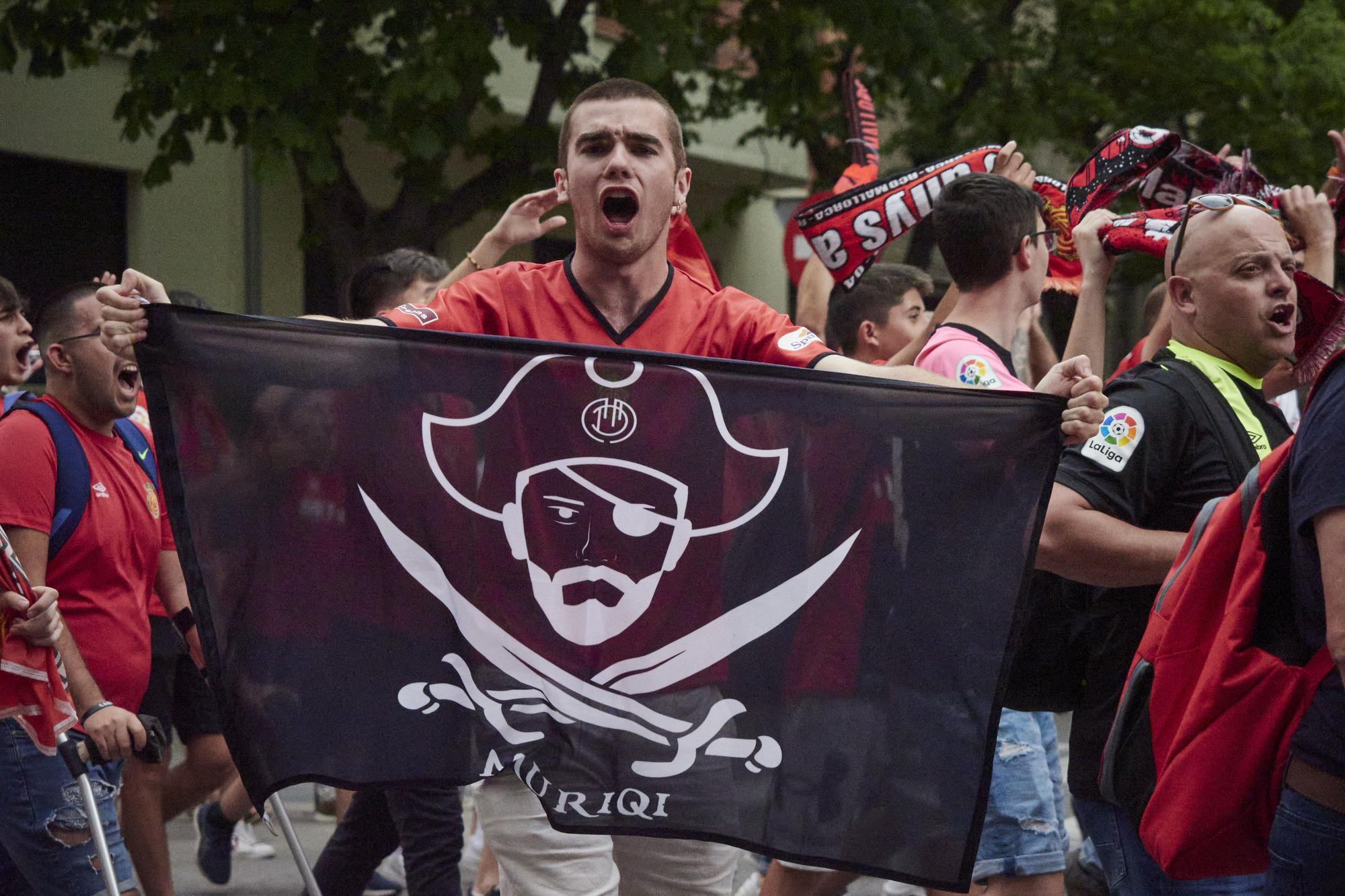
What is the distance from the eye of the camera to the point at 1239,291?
3754mm

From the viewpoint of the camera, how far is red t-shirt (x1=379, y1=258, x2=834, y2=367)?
3664 millimetres

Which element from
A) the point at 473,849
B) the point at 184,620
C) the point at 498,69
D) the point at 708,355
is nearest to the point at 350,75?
the point at 498,69

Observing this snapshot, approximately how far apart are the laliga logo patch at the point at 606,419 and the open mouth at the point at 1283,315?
1460 mm

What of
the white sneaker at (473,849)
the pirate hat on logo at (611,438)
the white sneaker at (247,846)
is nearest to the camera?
the pirate hat on logo at (611,438)

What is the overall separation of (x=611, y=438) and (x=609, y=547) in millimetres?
219

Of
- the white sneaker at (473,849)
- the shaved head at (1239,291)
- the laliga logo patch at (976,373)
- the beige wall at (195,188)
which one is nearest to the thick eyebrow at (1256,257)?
the shaved head at (1239,291)

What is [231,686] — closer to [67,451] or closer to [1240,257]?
[67,451]

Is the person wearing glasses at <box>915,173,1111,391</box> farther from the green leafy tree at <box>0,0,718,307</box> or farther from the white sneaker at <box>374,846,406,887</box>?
the green leafy tree at <box>0,0,718,307</box>

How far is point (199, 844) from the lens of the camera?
6.58 metres

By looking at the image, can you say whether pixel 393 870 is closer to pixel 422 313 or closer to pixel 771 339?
pixel 422 313

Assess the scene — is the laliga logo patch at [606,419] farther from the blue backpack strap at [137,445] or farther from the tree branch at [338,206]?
the tree branch at [338,206]

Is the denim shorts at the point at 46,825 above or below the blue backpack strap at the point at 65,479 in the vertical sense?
below

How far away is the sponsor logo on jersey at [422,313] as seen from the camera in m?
3.61

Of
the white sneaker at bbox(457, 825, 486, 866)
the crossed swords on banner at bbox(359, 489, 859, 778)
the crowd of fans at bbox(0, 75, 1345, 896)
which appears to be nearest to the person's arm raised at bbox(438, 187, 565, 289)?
the crowd of fans at bbox(0, 75, 1345, 896)
